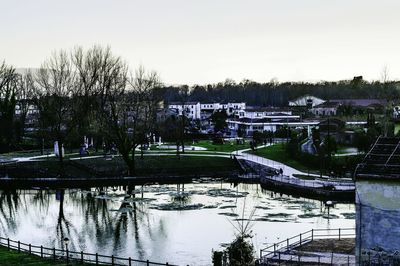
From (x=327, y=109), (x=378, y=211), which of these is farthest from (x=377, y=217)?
(x=327, y=109)

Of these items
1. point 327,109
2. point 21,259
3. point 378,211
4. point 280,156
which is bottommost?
point 21,259

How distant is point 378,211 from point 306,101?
146m

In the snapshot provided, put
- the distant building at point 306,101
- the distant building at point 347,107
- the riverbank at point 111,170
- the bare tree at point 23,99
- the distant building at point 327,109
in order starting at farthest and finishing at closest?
the distant building at point 306,101 < the distant building at point 327,109 < the distant building at point 347,107 < the bare tree at point 23,99 < the riverbank at point 111,170

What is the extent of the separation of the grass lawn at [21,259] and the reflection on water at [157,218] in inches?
180

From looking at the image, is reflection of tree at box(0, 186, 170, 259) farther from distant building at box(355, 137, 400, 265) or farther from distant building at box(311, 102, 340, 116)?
distant building at box(311, 102, 340, 116)

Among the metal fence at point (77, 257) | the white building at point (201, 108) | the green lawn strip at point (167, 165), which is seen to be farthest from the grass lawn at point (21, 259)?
the white building at point (201, 108)

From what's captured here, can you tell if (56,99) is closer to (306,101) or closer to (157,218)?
(157,218)

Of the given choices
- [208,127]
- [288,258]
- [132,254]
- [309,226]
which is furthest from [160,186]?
[208,127]

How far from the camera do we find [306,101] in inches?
6565

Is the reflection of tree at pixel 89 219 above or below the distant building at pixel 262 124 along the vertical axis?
below

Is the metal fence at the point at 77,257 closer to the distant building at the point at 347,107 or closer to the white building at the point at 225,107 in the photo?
the distant building at the point at 347,107

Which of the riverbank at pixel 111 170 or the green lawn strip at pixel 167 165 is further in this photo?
the green lawn strip at pixel 167 165

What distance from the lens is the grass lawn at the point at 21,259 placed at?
28.7m

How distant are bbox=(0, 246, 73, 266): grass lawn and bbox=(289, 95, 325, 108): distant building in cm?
13404
